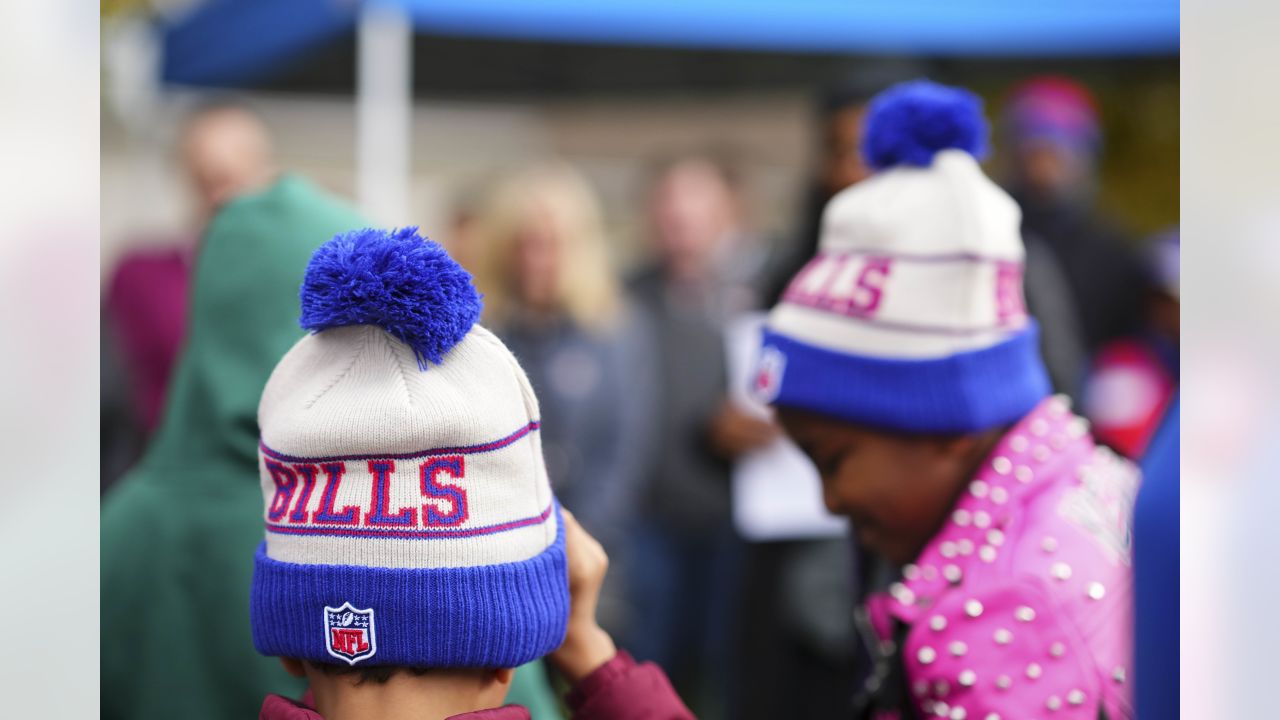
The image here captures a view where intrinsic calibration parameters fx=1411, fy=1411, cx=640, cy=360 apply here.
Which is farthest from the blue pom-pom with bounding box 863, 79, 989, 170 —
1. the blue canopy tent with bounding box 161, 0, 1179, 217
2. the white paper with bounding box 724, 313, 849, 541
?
the blue canopy tent with bounding box 161, 0, 1179, 217

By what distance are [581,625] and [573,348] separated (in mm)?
3133

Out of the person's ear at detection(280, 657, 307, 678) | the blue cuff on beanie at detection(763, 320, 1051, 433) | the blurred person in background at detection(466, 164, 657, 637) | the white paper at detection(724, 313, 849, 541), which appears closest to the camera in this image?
the person's ear at detection(280, 657, 307, 678)

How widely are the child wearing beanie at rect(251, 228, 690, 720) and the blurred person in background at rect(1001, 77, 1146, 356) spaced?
4.00m

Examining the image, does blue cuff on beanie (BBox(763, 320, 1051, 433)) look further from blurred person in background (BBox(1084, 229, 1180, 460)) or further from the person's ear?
blurred person in background (BBox(1084, 229, 1180, 460))

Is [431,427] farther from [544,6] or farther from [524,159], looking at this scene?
[524,159]

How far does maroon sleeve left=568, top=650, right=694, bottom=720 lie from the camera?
1582 millimetres

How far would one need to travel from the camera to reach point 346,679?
1427 millimetres

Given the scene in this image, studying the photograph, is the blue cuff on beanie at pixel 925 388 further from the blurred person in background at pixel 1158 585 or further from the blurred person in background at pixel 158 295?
the blurred person in background at pixel 158 295

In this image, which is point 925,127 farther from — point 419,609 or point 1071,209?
point 1071,209

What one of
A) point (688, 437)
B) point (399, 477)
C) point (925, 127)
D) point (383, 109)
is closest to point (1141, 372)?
point (688, 437)

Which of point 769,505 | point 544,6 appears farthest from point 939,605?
point 544,6

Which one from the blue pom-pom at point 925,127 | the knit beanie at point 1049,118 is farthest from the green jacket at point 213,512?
the knit beanie at point 1049,118

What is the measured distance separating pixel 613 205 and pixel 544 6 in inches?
240
